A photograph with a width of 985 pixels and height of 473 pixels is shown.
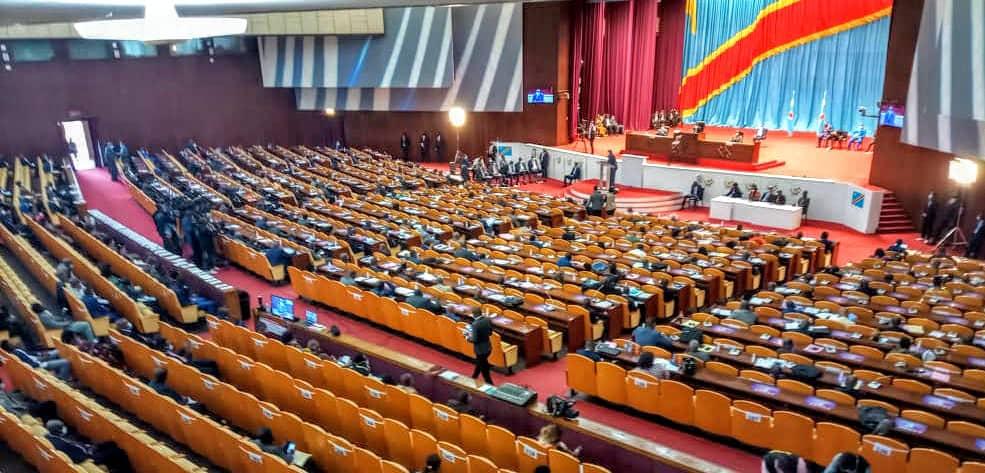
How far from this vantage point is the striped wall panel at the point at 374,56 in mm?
27922

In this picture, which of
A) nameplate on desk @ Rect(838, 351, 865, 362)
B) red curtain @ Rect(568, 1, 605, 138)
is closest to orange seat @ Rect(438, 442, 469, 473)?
nameplate on desk @ Rect(838, 351, 865, 362)

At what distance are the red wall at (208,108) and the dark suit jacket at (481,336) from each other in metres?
18.6

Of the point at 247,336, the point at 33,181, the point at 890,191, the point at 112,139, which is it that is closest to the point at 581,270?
the point at 247,336

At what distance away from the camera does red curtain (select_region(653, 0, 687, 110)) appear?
27.6 meters

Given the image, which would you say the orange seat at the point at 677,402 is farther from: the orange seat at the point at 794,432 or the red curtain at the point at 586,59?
the red curtain at the point at 586,59

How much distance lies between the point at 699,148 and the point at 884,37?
25.4 ft

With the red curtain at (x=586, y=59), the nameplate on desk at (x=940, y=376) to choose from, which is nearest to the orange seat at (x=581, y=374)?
the nameplate on desk at (x=940, y=376)

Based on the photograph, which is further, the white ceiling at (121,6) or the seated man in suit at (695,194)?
the seated man in suit at (695,194)

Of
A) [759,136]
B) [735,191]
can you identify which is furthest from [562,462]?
[759,136]

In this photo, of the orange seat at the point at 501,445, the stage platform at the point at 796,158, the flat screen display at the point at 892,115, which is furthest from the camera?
the stage platform at the point at 796,158

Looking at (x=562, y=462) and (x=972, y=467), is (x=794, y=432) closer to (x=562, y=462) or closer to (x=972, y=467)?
(x=972, y=467)

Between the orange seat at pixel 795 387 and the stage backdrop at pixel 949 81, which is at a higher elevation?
the stage backdrop at pixel 949 81

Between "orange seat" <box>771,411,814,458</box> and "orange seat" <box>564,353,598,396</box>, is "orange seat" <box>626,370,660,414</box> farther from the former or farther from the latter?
"orange seat" <box>771,411,814,458</box>

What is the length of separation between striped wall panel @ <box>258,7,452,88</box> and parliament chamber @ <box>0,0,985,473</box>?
0.13 m
